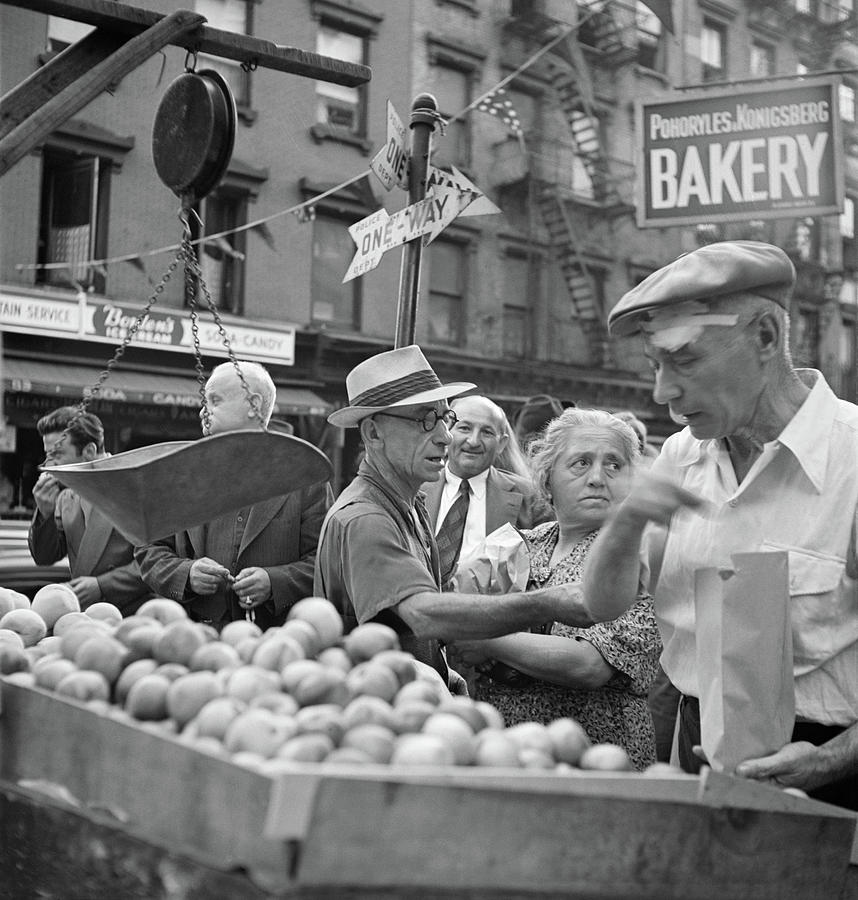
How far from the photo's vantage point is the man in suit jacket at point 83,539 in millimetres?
4855

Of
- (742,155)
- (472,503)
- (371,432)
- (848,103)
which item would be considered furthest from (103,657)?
(848,103)

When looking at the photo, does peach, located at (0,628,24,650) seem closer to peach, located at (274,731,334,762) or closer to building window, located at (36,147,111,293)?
peach, located at (274,731,334,762)

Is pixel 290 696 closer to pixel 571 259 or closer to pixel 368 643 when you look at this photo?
pixel 368 643

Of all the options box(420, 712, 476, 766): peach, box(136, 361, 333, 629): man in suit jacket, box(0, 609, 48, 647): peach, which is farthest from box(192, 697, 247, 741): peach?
box(136, 361, 333, 629): man in suit jacket

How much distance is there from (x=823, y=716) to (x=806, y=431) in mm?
573

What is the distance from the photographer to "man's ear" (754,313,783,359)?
224cm

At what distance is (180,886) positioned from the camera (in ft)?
5.23

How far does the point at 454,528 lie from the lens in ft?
17.3

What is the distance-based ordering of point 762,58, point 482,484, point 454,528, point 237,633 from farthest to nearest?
point 762,58 → point 482,484 → point 454,528 → point 237,633

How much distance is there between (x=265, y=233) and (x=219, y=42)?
42.6 feet

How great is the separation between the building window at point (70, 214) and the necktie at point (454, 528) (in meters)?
11.1

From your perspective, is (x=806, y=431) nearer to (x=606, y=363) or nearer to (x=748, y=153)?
(x=748, y=153)

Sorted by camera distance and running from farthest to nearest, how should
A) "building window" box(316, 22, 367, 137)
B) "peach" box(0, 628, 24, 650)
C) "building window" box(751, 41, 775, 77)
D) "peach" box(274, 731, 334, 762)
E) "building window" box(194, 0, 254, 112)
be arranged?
"building window" box(751, 41, 775, 77) < "building window" box(316, 22, 367, 137) < "building window" box(194, 0, 254, 112) < "peach" box(0, 628, 24, 650) < "peach" box(274, 731, 334, 762)

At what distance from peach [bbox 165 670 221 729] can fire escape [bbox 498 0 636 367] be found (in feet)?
63.6
